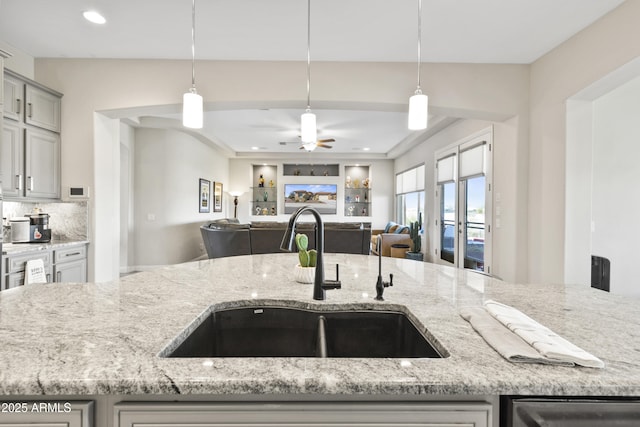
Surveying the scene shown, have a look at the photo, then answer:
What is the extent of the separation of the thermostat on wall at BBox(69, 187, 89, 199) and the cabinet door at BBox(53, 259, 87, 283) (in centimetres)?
69

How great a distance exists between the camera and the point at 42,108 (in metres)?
3.32

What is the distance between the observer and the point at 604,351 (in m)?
0.79

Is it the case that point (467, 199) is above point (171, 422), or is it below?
above

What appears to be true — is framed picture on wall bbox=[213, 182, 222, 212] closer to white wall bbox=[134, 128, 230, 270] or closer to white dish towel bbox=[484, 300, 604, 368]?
white wall bbox=[134, 128, 230, 270]

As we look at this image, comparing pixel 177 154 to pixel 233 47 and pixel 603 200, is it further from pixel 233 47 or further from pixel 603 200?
pixel 603 200

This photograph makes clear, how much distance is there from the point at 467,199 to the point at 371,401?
506 cm

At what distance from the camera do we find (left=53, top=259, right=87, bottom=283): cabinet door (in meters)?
3.16

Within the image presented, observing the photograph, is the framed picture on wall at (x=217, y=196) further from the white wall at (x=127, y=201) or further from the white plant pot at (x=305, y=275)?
the white plant pot at (x=305, y=275)

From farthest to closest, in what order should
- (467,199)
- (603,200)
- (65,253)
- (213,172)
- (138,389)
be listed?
(213,172) < (467,199) < (603,200) < (65,253) < (138,389)

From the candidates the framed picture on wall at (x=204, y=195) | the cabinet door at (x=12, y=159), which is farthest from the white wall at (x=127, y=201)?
the cabinet door at (x=12, y=159)

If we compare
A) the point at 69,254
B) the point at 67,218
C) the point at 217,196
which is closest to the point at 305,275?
the point at 69,254

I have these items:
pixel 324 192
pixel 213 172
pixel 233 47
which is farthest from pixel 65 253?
pixel 324 192

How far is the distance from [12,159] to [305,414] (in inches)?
145

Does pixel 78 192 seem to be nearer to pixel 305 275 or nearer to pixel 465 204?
pixel 305 275
